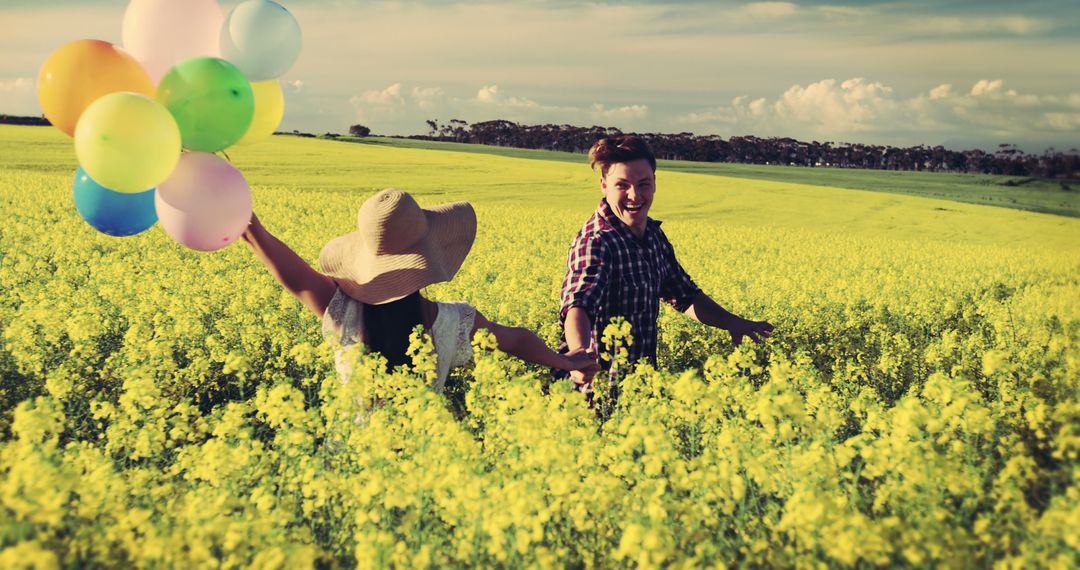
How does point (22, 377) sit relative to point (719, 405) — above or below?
below

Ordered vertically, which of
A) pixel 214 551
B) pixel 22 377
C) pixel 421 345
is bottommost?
pixel 22 377

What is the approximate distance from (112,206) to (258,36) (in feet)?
3.37

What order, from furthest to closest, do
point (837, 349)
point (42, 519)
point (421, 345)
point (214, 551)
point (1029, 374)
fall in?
point (837, 349), point (1029, 374), point (421, 345), point (214, 551), point (42, 519)

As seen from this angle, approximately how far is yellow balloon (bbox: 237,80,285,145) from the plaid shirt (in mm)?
1777

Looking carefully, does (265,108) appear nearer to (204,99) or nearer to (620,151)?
(204,99)

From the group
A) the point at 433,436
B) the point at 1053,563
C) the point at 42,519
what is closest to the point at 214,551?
the point at 42,519

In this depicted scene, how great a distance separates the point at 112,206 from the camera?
10.7ft

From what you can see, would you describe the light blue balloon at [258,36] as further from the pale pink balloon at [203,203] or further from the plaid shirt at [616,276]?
the plaid shirt at [616,276]

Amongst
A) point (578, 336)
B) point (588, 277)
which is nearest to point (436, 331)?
point (578, 336)

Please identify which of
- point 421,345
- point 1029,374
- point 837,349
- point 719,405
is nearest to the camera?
point 719,405

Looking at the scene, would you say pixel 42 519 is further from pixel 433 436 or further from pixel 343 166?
pixel 343 166

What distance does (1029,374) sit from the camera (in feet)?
17.7

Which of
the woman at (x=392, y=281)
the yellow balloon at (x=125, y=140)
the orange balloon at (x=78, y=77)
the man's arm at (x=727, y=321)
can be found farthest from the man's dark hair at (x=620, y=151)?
the orange balloon at (x=78, y=77)

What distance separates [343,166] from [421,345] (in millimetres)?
36721
